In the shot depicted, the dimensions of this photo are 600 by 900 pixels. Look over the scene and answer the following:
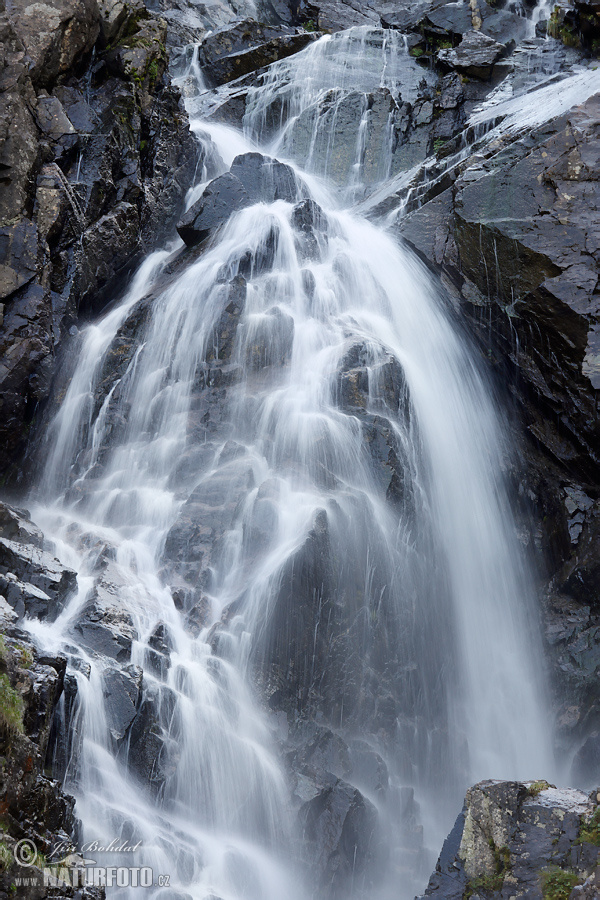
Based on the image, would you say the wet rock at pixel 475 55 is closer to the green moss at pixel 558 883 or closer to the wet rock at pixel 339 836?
the wet rock at pixel 339 836

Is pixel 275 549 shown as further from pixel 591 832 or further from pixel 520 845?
pixel 591 832

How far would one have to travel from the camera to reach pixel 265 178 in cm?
1666

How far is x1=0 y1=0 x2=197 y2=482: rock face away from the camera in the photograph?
12.1 m

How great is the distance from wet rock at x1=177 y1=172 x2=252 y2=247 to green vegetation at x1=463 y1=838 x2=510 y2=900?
1339 centimetres

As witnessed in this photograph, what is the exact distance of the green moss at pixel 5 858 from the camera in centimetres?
486

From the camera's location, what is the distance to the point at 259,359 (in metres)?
12.6

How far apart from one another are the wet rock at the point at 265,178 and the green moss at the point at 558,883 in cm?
1440

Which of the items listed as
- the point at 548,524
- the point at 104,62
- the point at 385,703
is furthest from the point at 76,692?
the point at 104,62

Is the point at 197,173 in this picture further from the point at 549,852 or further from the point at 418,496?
the point at 549,852

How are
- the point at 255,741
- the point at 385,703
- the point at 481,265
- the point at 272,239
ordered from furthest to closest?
the point at 272,239 < the point at 481,265 < the point at 385,703 < the point at 255,741

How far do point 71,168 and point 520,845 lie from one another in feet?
45.4

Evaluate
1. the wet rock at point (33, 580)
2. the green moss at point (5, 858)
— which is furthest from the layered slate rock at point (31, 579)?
the green moss at point (5, 858)

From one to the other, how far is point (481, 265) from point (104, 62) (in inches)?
389

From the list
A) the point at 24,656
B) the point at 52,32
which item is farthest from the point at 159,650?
the point at 52,32
